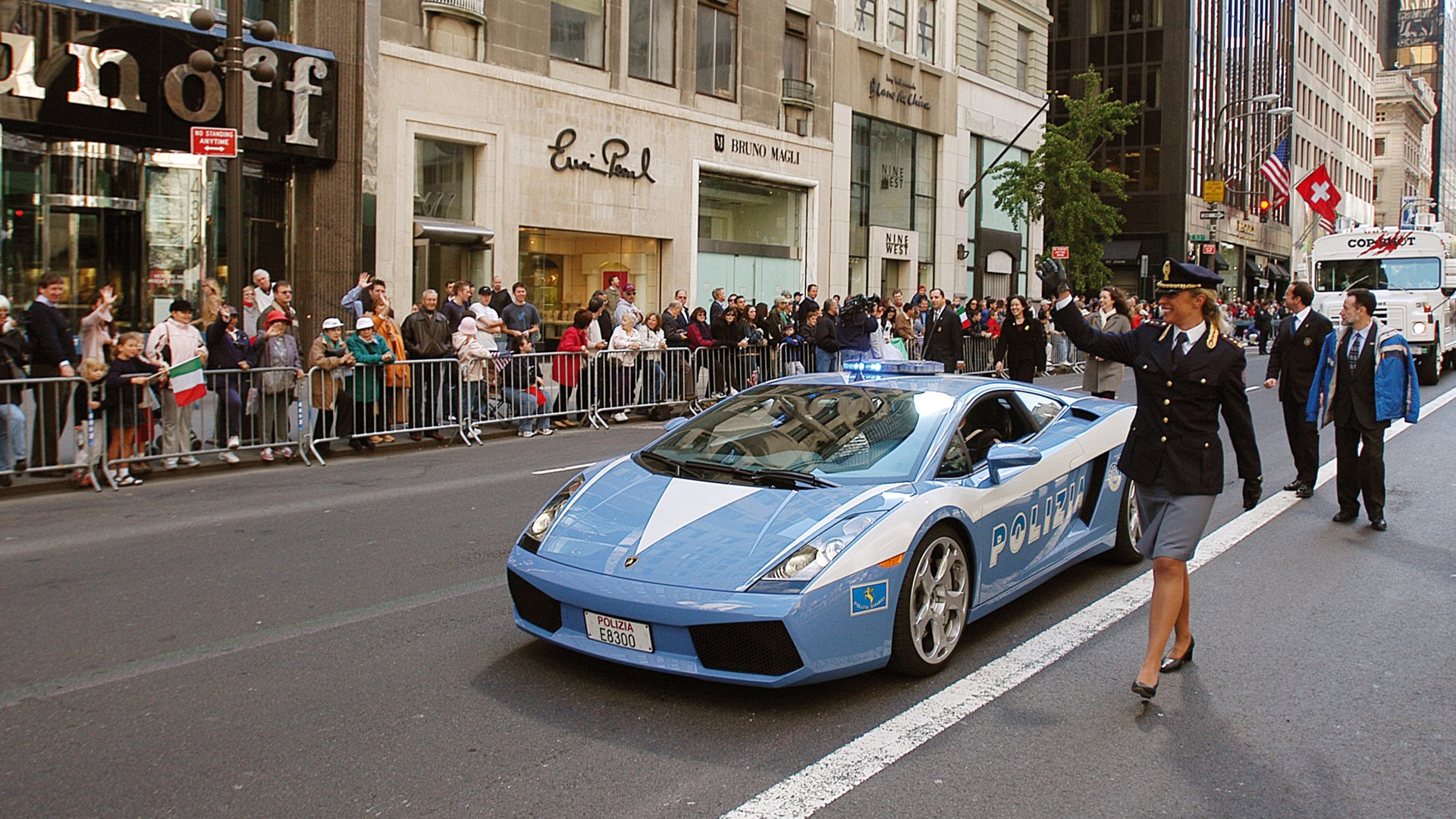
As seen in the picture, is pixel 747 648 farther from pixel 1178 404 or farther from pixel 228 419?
pixel 228 419

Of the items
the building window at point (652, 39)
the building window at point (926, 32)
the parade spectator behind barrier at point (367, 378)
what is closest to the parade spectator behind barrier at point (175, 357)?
the parade spectator behind barrier at point (367, 378)

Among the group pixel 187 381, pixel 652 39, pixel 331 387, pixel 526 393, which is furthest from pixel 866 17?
pixel 187 381

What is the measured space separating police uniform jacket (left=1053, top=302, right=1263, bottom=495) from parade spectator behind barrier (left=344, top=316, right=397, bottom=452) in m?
9.30

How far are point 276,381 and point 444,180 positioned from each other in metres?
9.63

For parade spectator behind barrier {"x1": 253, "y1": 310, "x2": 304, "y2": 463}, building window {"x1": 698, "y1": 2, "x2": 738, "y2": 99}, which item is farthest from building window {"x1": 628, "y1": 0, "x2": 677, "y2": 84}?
parade spectator behind barrier {"x1": 253, "y1": 310, "x2": 304, "y2": 463}

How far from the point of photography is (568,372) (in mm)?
15523

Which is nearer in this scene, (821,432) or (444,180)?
(821,432)

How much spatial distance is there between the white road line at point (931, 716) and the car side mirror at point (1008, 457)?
2.83 ft

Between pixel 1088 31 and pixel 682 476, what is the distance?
55.7 metres

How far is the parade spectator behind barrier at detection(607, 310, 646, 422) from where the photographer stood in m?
16.2

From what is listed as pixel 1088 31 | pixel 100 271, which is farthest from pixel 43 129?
pixel 1088 31

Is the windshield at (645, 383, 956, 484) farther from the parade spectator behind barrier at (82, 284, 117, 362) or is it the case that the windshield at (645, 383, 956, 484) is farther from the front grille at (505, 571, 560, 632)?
the parade spectator behind barrier at (82, 284, 117, 362)

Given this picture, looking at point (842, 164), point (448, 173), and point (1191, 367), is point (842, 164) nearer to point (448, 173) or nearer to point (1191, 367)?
point (448, 173)

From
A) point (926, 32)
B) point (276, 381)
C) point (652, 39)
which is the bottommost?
point (276, 381)
